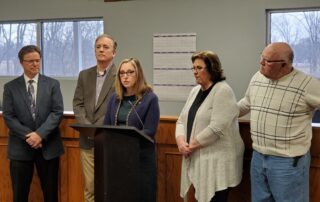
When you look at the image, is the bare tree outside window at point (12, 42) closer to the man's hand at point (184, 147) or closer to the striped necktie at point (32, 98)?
the striped necktie at point (32, 98)

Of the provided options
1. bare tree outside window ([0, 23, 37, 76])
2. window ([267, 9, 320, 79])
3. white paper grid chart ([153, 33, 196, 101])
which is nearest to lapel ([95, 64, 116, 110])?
white paper grid chart ([153, 33, 196, 101])

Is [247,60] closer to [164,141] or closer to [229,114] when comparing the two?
[164,141]

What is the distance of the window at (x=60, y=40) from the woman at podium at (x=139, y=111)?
3492 mm

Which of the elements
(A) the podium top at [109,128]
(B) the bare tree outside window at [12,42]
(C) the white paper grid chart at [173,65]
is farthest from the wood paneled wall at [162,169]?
(B) the bare tree outside window at [12,42]

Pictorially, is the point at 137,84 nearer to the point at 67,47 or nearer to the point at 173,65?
the point at 173,65

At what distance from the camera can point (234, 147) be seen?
266cm

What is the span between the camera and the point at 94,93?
123 inches

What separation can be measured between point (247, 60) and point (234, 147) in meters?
2.61

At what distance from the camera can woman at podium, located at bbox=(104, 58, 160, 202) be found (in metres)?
2.64

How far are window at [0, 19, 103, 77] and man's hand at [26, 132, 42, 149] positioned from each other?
3.16 meters

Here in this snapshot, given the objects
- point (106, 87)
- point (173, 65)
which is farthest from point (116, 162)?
point (173, 65)

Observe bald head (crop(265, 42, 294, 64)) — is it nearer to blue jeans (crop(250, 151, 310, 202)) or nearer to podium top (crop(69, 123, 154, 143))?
blue jeans (crop(250, 151, 310, 202))

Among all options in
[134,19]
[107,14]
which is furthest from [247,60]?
[107,14]

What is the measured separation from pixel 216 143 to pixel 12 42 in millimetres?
4949
